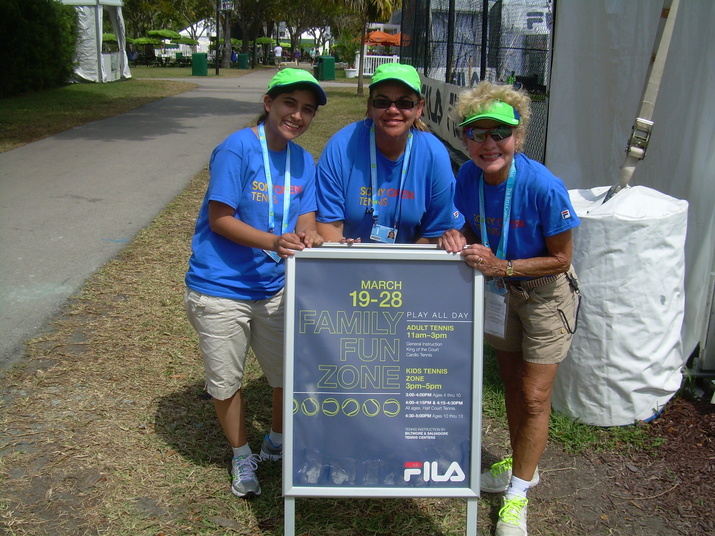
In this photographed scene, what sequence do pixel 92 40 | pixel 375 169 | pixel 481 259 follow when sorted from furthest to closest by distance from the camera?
pixel 92 40
pixel 375 169
pixel 481 259

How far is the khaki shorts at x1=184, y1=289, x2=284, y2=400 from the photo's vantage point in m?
3.02

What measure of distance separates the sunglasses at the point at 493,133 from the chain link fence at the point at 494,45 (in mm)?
3755

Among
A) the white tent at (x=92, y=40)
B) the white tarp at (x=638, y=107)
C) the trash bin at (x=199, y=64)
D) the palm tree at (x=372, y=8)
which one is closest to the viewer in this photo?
the white tarp at (x=638, y=107)

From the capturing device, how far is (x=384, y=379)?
275 centimetres

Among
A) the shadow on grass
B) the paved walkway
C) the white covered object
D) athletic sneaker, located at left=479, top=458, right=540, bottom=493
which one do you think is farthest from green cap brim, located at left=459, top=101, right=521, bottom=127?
the paved walkway

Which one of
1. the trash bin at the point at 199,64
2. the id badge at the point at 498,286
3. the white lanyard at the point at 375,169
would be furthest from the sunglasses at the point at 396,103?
the trash bin at the point at 199,64

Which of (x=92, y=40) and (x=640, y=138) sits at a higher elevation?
(x=92, y=40)

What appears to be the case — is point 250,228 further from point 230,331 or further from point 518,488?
point 518,488

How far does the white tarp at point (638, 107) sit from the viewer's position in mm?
4000

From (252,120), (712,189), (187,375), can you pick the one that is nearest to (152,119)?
(252,120)

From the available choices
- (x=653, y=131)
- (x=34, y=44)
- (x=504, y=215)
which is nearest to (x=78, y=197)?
(x=653, y=131)

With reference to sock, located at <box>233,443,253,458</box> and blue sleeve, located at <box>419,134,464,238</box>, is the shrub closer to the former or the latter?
sock, located at <box>233,443,253,458</box>

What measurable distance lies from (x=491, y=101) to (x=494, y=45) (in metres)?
6.82

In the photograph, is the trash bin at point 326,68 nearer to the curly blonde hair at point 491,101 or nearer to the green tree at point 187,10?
the green tree at point 187,10
